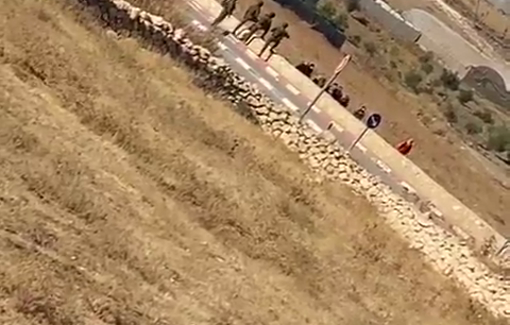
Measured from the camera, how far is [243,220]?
14.8 meters

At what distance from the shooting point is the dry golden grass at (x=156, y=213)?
989 centimetres

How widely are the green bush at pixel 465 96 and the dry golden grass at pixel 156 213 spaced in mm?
24804

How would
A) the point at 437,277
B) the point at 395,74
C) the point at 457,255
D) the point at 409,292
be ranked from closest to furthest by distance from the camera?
1. the point at 409,292
2. the point at 437,277
3. the point at 457,255
4. the point at 395,74

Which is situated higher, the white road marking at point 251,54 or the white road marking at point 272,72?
the white road marking at point 251,54

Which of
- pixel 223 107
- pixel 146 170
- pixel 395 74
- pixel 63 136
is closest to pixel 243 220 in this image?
pixel 146 170

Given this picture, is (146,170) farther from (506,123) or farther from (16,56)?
(506,123)

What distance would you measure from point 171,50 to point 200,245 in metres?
7.93

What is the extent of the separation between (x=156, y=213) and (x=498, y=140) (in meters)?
29.2

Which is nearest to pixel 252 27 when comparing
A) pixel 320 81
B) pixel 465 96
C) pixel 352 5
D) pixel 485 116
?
pixel 320 81

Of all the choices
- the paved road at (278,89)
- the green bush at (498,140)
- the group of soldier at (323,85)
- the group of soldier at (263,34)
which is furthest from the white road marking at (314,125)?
the green bush at (498,140)

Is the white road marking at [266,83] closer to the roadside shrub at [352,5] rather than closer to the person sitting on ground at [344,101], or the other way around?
the person sitting on ground at [344,101]

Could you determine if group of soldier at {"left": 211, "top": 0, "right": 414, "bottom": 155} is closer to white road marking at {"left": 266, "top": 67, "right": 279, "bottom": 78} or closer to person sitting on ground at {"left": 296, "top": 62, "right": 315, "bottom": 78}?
person sitting on ground at {"left": 296, "top": 62, "right": 315, "bottom": 78}

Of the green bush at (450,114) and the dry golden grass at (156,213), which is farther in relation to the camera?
the green bush at (450,114)

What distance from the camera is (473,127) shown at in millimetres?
40344
